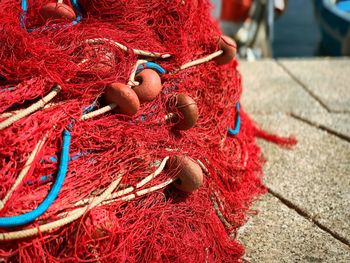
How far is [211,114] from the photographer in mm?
2172

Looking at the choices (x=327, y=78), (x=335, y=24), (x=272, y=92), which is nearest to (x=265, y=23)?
(x=335, y=24)

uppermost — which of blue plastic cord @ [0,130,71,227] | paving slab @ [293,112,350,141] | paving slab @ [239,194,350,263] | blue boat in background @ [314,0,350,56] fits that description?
blue plastic cord @ [0,130,71,227]

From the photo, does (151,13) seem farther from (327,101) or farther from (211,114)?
(327,101)

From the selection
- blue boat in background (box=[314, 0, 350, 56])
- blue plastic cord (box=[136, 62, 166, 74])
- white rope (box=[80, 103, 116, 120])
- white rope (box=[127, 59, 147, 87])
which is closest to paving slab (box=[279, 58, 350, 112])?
blue plastic cord (box=[136, 62, 166, 74])

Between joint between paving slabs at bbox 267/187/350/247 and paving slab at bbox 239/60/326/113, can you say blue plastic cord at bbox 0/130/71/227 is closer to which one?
joint between paving slabs at bbox 267/187/350/247

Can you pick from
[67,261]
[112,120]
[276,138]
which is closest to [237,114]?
[276,138]

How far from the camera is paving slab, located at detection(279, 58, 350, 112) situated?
11.8ft

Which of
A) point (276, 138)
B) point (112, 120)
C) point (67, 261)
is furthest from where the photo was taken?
point (276, 138)

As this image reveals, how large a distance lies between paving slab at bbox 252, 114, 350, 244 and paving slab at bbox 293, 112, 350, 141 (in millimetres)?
63

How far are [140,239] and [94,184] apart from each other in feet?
0.81

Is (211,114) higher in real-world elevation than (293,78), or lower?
higher

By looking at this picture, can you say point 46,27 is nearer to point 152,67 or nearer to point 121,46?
point 121,46

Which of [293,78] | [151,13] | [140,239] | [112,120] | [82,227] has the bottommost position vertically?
[293,78]

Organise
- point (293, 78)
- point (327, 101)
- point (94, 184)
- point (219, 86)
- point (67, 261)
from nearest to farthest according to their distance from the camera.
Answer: point (67, 261)
point (94, 184)
point (219, 86)
point (327, 101)
point (293, 78)
